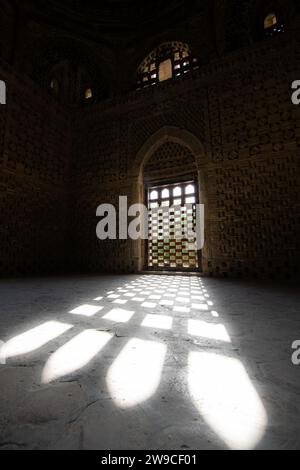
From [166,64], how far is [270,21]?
2.83m

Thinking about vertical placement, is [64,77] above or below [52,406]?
above

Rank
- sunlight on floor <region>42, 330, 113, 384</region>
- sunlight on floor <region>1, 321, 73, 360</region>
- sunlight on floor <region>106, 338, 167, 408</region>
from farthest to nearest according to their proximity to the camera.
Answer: sunlight on floor <region>1, 321, 73, 360</region> < sunlight on floor <region>42, 330, 113, 384</region> < sunlight on floor <region>106, 338, 167, 408</region>

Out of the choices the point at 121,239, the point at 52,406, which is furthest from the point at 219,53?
the point at 52,406

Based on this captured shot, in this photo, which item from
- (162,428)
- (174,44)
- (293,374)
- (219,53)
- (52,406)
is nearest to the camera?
(162,428)

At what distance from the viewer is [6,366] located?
3.48 ft

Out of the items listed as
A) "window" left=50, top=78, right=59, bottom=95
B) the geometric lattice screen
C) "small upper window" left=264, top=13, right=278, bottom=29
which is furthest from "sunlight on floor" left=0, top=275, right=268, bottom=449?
"window" left=50, top=78, right=59, bottom=95

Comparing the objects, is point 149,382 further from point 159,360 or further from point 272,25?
point 272,25

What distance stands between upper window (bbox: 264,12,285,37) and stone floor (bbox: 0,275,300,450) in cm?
705

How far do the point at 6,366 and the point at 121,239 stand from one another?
514cm

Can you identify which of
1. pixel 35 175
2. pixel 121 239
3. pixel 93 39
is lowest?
pixel 121 239

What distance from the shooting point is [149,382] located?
0.92m

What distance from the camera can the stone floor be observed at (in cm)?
64

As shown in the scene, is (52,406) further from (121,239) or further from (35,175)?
(35,175)

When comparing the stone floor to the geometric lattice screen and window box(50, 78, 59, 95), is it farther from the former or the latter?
window box(50, 78, 59, 95)
